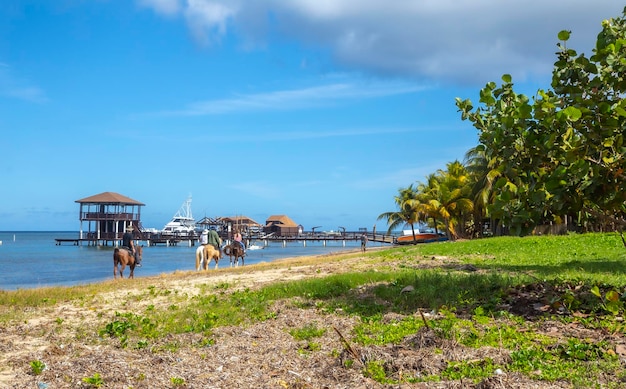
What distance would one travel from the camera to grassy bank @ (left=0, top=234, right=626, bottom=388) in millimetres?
6258

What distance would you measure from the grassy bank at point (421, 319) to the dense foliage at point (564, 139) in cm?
143

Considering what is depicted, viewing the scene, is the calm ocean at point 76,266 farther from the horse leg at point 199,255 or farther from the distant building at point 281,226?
the distant building at point 281,226

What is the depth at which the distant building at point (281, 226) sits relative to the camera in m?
105

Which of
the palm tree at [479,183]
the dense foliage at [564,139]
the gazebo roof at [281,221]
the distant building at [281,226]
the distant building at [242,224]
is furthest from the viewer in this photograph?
the gazebo roof at [281,221]

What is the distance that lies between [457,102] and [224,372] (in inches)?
217

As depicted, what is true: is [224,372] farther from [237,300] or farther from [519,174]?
[519,174]

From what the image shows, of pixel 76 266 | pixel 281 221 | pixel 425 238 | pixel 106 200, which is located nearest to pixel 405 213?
pixel 425 238

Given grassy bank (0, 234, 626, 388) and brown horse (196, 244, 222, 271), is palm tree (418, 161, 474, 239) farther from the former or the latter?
grassy bank (0, 234, 626, 388)

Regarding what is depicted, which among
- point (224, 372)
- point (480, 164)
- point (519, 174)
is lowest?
point (224, 372)

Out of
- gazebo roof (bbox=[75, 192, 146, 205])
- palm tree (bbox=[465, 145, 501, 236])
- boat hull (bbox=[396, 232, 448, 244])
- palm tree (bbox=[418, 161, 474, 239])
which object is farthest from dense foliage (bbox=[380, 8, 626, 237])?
gazebo roof (bbox=[75, 192, 146, 205])

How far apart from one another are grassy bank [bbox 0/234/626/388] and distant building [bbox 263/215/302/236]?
8766cm

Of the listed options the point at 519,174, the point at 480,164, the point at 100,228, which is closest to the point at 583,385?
the point at 519,174

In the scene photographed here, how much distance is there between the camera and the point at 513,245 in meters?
25.6

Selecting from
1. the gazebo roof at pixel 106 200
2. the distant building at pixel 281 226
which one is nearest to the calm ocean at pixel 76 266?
the gazebo roof at pixel 106 200
